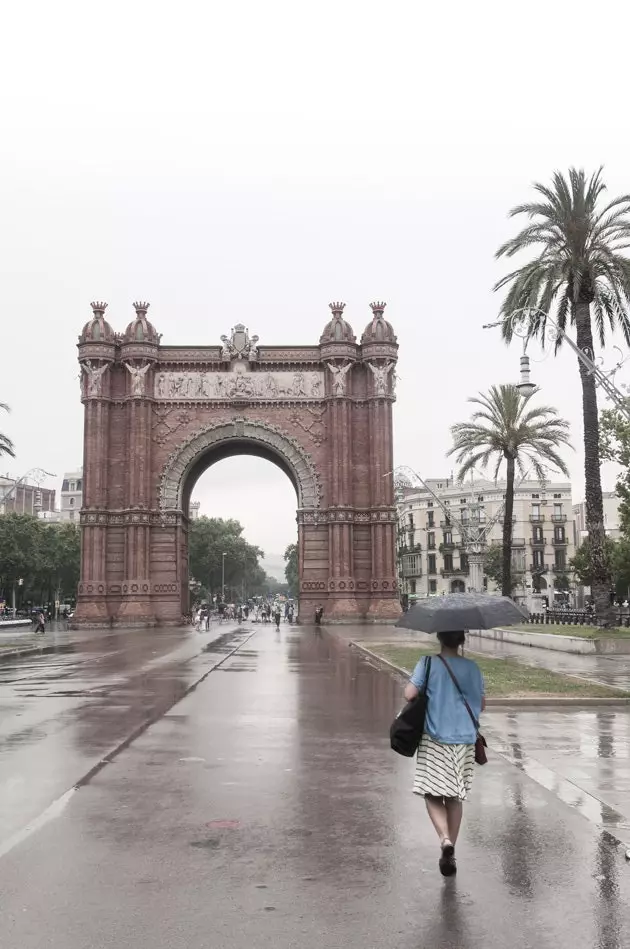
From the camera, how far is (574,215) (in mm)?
29266

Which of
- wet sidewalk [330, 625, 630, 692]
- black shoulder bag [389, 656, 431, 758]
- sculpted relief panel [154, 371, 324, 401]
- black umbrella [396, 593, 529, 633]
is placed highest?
sculpted relief panel [154, 371, 324, 401]

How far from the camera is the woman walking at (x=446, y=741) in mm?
5941

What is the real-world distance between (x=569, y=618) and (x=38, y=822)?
4681 centimetres

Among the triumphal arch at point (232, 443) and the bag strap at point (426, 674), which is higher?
the triumphal arch at point (232, 443)

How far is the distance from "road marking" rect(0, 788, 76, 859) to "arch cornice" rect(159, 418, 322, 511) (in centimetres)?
5000

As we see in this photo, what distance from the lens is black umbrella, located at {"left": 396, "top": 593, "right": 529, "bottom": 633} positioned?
6043mm

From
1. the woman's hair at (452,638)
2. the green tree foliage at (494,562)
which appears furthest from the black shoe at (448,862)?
the green tree foliage at (494,562)

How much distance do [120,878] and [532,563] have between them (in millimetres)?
103201

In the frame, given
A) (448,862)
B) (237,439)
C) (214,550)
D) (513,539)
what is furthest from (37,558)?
(448,862)

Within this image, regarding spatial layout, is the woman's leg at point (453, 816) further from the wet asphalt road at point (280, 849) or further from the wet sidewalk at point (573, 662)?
the wet sidewalk at point (573, 662)

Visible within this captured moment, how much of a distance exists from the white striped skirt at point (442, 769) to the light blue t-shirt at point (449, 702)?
2.6 inches

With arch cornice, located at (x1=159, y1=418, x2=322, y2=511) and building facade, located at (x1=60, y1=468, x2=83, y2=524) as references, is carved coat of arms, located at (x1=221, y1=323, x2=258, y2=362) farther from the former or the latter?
building facade, located at (x1=60, y1=468, x2=83, y2=524)

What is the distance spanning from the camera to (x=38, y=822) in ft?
Answer: 22.9

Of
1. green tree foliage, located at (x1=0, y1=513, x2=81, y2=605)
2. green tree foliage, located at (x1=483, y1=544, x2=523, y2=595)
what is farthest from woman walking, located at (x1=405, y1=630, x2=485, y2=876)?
green tree foliage, located at (x1=483, y1=544, x2=523, y2=595)
